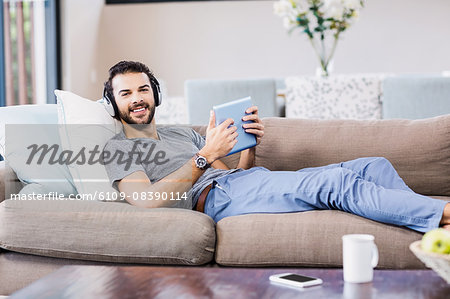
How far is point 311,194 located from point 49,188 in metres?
0.96

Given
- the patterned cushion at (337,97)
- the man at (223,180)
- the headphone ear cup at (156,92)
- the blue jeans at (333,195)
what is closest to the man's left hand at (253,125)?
the man at (223,180)

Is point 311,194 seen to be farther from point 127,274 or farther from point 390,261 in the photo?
point 127,274

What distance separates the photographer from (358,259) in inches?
53.6

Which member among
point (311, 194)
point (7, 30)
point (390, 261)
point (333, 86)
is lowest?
point (390, 261)

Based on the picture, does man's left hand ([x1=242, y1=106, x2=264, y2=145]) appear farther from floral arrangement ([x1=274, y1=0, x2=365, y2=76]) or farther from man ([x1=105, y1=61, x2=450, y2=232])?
floral arrangement ([x1=274, y1=0, x2=365, y2=76])

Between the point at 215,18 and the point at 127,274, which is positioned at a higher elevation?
the point at 215,18

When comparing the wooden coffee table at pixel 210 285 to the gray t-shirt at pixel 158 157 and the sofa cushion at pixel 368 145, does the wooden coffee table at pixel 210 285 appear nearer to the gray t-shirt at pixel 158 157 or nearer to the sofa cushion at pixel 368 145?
the gray t-shirt at pixel 158 157

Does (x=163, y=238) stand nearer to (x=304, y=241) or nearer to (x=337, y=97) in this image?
(x=304, y=241)

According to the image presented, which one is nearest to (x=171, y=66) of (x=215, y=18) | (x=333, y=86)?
(x=215, y=18)

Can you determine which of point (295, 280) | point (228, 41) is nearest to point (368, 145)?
point (295, 280)

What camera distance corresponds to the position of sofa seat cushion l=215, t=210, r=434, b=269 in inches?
72.9

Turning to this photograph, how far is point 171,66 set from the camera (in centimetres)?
686

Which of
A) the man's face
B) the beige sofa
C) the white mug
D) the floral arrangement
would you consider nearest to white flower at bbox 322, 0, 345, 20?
the floral arrangement

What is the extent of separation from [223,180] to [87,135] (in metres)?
0.53
